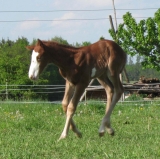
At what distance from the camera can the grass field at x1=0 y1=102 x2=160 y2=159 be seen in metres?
7.09

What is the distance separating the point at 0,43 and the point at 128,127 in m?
61.6

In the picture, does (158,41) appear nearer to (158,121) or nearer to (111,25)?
(111,25)

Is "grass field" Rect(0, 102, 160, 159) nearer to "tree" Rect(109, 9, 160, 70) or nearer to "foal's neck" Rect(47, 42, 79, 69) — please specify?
"foal's neck" Rect(47, 42, 79, 69)

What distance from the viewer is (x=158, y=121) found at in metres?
12.9

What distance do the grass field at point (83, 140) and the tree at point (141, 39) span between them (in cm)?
1913

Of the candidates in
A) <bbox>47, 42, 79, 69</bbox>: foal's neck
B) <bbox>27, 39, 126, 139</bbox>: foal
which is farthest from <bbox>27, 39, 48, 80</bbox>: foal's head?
<bbox>47, 42, 79, 69</bbox>: foal's neck

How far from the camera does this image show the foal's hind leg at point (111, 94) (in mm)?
9773

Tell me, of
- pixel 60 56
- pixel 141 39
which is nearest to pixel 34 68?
pixel 60 56

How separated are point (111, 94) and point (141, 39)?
24.0 metres

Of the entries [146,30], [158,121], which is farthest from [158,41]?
[158,121]

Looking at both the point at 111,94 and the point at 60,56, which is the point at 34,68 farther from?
the point at 111,94

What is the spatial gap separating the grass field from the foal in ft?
1.85

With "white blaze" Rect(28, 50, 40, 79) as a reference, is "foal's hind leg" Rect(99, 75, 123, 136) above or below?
below

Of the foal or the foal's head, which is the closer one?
the foal's head
